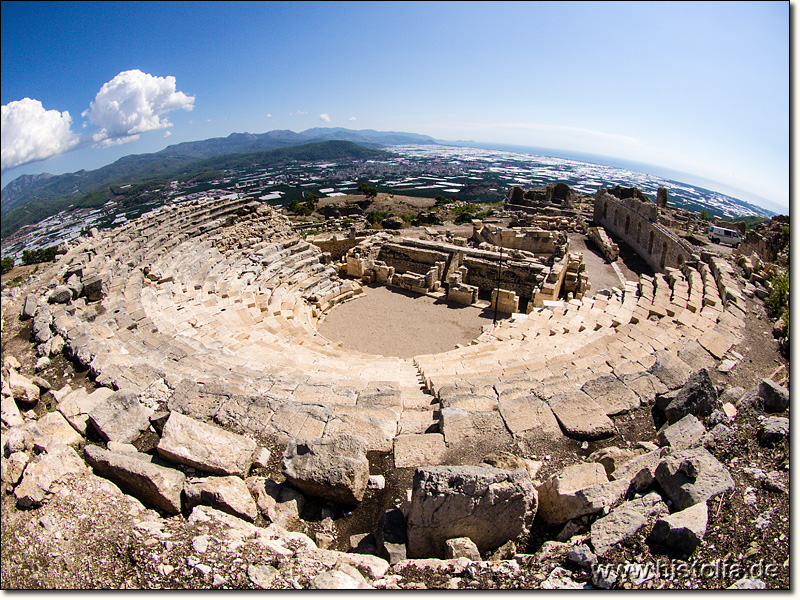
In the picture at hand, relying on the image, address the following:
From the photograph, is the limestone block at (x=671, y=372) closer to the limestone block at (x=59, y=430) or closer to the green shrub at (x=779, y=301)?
the green shrub at (x=779, y=301)

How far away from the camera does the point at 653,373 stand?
7250 mm

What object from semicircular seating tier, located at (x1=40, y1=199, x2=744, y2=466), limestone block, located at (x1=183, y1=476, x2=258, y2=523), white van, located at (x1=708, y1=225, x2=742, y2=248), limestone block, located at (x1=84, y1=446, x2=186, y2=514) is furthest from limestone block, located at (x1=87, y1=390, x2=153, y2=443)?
white van, located at (x1=708, y1=225, x2=742, y2=248)

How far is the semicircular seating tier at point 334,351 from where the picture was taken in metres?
5.84

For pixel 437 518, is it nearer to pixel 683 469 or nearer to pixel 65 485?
pixel 683 469

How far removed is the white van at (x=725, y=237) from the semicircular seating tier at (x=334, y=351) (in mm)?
11662

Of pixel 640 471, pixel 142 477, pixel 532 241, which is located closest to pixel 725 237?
pixel 532 241

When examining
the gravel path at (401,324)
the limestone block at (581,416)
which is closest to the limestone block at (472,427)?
the limestone block at (581,416)

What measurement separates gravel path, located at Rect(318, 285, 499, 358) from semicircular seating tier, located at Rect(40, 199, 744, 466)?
3.39 feet

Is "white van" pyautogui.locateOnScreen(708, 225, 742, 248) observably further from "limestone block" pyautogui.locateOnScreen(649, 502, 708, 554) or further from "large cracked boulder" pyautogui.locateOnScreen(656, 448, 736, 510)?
"limestone block" pyautogui.locateOnScreen(649, 502, 708, 554)

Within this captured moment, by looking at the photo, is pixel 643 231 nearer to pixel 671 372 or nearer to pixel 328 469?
pixel 671 372

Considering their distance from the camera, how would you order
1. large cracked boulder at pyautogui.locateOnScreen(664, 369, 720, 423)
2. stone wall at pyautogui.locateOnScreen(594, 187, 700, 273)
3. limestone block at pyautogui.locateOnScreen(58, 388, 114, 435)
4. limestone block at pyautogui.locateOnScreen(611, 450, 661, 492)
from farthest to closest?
stone wall at pyautogui.locateOnScreen(594, 187, 700, 273), large cracked boulder at pyautogui.locateOnScreen(664, 369, 720, 423), limestone block at pyautogui.locateOnScreen(58, 388, 114, 435), limestone block at pyautogui.locateOnScreen(611, 450, 661, 492)

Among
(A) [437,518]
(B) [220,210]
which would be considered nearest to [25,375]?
(A) [437,518]

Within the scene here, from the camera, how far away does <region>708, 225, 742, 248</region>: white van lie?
1028 inches

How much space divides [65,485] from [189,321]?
358 inches
